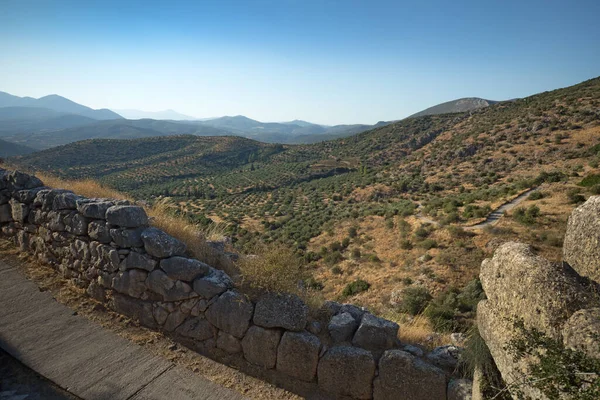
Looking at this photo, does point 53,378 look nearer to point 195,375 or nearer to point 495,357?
point 195,375

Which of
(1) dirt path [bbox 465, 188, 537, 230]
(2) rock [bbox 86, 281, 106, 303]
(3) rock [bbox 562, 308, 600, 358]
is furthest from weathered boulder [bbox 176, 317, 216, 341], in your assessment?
(1) dirt path [bbox 465, 188, 537, 230]

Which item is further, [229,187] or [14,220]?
[229,187]

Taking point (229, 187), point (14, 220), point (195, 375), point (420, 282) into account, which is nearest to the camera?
point (195, 375)

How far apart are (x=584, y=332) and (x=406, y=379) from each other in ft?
6.87

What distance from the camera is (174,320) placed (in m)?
4.99

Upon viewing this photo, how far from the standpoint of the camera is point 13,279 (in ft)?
19.3

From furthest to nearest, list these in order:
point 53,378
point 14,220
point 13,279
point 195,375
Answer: point 14,220 → point 13,279 → point 195,375 → point 53,378

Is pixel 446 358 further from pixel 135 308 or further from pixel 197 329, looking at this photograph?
pixel 135 308

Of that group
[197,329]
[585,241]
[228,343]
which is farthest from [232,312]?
[585,241]

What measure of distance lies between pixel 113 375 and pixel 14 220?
5.15 meters

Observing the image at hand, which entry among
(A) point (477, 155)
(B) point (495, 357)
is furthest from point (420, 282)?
(A) point (477, 155)

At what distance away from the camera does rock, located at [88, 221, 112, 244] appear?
5410 mm

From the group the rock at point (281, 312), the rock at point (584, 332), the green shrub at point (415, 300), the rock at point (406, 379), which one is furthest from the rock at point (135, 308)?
the green shrub at point (415, 300)

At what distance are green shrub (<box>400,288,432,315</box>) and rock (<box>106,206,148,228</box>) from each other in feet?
35.9
